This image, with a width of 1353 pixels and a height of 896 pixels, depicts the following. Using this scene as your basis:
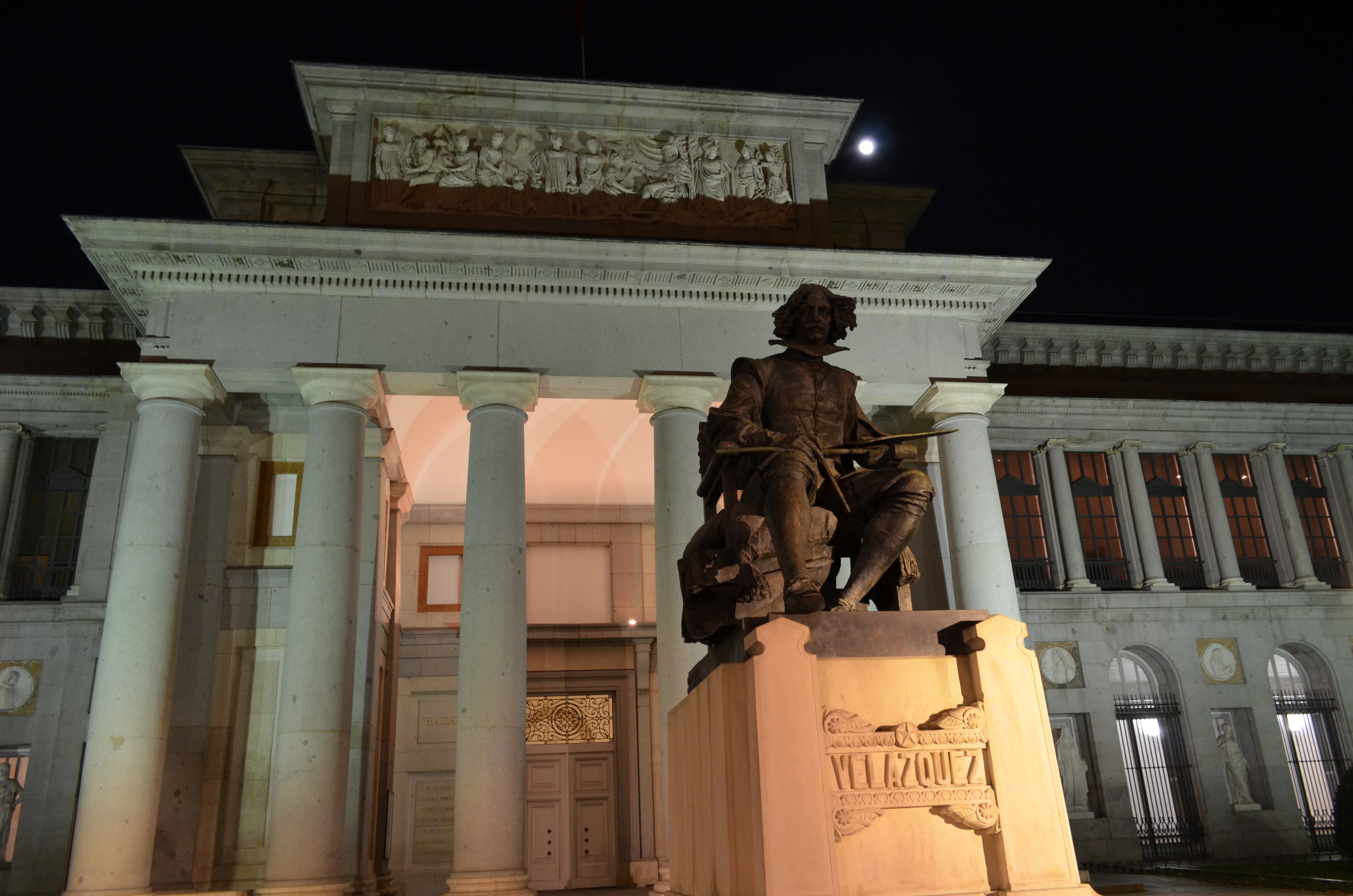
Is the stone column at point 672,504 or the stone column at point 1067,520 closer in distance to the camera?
the stone column at point 672,504

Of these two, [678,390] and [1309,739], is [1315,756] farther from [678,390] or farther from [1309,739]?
[678,390]

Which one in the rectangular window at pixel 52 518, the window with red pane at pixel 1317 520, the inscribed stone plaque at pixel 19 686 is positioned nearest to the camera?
the inscribed stone plaque at pixel 19 686

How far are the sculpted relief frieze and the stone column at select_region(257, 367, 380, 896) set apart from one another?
13.6 feet

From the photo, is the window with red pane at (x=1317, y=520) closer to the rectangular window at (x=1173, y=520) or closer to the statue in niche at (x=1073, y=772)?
the rectangular window at (x=1173, y=520)

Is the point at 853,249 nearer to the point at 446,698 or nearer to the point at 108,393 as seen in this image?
the point at 446,698

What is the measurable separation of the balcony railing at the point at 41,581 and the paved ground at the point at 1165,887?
20262 millimetres

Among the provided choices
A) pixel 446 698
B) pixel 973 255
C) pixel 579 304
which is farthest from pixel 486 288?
pixel 446 698

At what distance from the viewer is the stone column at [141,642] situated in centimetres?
1504

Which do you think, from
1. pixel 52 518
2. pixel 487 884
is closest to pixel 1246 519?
pixel 487 884

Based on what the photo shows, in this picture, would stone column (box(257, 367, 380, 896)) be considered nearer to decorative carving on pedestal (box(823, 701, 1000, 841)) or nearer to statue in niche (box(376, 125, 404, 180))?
statue in niche (box(376, 125, 404, 180))

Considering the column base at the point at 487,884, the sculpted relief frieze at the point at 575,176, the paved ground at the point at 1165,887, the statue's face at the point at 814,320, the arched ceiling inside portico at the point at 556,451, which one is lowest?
the paved ground at the point at 1165,887

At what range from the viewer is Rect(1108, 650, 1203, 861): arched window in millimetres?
24156

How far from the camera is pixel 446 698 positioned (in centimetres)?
2442

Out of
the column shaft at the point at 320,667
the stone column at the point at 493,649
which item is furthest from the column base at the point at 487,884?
the column shaft at the point at 320,667
